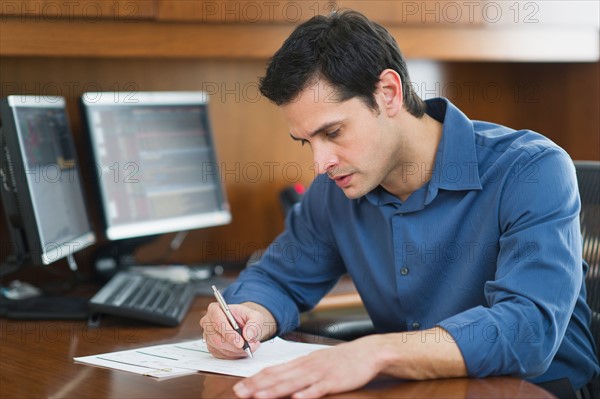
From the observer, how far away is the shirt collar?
58.0 inches

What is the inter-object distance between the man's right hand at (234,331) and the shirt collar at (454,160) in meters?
0.32

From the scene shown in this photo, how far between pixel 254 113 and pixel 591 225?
3.83 feet

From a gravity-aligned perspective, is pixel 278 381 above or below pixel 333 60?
below

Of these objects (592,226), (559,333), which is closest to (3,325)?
(559,333)

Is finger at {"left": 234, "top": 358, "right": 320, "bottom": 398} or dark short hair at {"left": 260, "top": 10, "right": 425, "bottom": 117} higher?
dark short hair at {"left": 260, "top": 10, "right": 425, "bottom": 117}

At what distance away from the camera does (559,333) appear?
123 cm

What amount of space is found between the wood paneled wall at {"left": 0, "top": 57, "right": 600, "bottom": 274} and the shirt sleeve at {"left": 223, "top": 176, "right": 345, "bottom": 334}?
2.50 feet

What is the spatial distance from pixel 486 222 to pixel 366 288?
1.05ft

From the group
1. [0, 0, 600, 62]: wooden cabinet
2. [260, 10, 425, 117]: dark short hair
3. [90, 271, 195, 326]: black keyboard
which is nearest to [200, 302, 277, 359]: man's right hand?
[90, 271, 195, 326]: black keyboard

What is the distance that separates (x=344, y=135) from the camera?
1422mm

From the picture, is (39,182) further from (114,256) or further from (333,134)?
(333,134)

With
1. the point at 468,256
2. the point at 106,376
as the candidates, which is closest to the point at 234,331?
the point at 106,376

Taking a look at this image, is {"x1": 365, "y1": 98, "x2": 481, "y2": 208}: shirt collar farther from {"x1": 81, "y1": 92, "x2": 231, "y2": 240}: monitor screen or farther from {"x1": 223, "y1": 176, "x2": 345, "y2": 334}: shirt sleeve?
{"x1": 81, "y1": 92, "x2": 231, "y2": 240}: monitor screen

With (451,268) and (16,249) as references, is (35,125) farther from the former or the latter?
(451,268)
